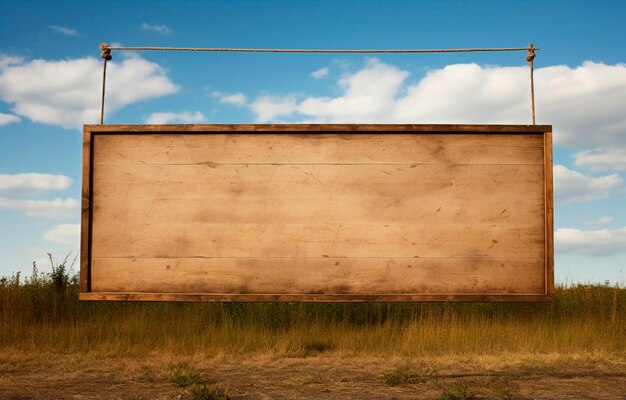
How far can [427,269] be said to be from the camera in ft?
21.3

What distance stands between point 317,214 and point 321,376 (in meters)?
1.77

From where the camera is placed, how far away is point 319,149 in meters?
6.50

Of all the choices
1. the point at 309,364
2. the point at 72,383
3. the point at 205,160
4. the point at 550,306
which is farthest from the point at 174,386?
the point at 550,306

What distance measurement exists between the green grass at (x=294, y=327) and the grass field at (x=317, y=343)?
0.08 ft

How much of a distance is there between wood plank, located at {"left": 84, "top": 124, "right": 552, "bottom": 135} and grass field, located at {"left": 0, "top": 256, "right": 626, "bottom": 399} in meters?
2.68

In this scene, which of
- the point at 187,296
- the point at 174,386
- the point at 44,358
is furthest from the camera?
the point at 44,358

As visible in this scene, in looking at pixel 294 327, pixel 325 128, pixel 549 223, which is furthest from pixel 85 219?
pixel 549 223

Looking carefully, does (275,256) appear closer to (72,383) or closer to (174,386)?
(174,386)

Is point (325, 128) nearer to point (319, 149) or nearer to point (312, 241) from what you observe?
point (319, 149)

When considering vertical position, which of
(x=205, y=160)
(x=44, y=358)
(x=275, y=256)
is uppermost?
(x=205, y=160)

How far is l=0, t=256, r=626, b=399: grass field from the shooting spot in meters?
5.93

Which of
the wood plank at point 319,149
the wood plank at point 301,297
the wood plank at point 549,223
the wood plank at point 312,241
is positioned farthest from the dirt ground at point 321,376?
the wood plank at point 319,149

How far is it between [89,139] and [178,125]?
107 cm

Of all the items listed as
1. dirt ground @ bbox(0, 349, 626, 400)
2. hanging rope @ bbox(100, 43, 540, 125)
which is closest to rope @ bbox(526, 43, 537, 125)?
hanging rope @ bbox(100, 43, 540, 125)
